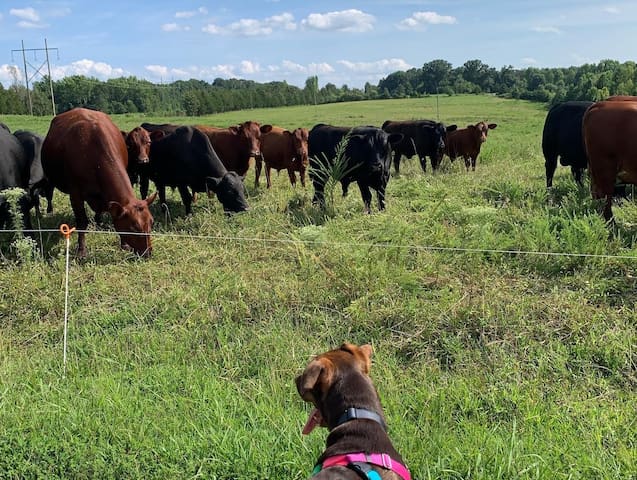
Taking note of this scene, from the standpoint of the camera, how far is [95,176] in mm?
7277

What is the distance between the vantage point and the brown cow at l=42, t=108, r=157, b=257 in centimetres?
680

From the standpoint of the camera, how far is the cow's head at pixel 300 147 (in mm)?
13891

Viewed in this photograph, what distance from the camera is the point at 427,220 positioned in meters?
7.15

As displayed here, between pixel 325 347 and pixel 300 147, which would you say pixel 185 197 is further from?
pixel 325 347

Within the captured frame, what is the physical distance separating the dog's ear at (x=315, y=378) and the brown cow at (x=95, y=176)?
4.53 metres

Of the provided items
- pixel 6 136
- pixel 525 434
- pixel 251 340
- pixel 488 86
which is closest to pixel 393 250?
pixel 251 340

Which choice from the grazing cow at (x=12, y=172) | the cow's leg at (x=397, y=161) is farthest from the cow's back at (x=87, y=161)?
the cow's leg at (x=397, y=161)

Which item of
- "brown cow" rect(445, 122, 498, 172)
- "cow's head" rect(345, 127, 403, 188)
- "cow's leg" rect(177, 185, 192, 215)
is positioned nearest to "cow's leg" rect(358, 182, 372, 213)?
"cow's head" rect(345, 127, 403, 188)

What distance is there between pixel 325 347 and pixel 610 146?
469 cm

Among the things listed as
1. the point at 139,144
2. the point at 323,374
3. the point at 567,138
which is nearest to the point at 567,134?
the point at 567,138

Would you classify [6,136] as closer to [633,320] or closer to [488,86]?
[633,320]

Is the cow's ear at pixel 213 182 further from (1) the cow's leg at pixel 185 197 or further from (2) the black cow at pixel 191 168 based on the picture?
(1) the cow's leg at pixel 185 197

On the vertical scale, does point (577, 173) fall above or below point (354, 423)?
above

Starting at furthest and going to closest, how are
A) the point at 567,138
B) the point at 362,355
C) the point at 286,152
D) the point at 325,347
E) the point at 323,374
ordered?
1. the point at 286,152
2. the point at 567,138
3. the point at 325,347
4. the point at 362,355
5. the point at 323,374
